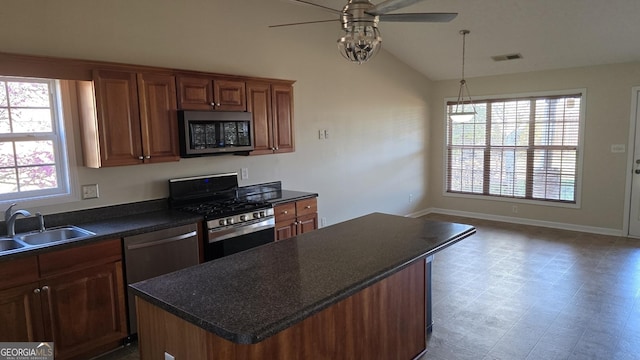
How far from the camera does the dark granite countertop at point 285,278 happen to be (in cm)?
153

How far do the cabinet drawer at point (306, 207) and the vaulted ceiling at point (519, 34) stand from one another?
2.19 m

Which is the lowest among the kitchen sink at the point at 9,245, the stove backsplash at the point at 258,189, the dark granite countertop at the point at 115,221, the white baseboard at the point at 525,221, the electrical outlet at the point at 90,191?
the white baseboard at the point at 525,221

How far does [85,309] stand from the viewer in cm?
280

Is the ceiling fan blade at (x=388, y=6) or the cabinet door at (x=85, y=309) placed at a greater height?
the ceiling fan blade at (x=388, y=6)

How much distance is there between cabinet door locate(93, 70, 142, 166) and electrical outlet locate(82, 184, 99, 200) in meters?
0.31

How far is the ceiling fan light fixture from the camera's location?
7.05 ft

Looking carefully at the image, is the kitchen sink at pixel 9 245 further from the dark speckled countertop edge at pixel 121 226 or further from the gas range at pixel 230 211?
the gas range at pixel 230 211

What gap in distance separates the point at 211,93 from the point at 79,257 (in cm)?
183

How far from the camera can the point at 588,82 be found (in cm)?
580

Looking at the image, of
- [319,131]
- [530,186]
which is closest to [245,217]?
[319,131]

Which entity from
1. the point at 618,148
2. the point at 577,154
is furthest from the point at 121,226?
the point at 618,148

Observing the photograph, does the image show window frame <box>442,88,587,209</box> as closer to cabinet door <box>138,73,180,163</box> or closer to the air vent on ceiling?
the air vent on ceiling

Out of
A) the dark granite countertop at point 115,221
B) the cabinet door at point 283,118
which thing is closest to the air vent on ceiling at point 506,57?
the cabinet door at point 283,118

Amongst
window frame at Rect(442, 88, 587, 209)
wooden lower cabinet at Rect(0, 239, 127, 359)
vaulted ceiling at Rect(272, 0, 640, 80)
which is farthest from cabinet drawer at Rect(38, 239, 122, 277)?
window frame at Rect(442, 88, 587, 209)
